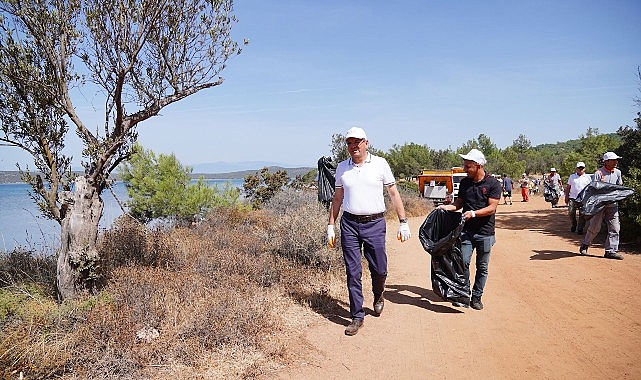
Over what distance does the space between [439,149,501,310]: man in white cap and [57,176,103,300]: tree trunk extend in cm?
436

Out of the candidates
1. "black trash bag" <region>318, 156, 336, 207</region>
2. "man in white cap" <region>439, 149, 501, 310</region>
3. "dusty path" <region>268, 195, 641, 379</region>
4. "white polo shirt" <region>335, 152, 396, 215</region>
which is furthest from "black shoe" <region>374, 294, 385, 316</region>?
"black trash bag" <region>318, 156, 336, 207</region>

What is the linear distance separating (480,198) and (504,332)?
156 cm

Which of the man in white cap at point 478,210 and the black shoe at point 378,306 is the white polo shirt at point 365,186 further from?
the black shoe at point 378,306

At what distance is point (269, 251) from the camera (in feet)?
23.4

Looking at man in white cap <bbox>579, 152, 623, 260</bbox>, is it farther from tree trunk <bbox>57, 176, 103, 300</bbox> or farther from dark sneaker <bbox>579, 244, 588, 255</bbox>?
tree trunk <bbox>57, 176, 103, 300</bbox>

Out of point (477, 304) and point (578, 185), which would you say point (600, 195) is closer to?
point (578, 185)

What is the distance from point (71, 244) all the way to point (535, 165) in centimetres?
6717

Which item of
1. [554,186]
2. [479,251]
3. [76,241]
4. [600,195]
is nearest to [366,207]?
[479,251]

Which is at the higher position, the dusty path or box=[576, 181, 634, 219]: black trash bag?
box=[576, 181, 634, 219]: black trash bag

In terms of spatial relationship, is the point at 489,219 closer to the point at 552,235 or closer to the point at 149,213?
the point at 552,235

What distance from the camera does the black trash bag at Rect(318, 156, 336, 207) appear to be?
10461 mm

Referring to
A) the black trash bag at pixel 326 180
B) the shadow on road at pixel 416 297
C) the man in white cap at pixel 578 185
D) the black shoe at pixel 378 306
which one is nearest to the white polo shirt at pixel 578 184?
the man in white cap at pixel 578 185

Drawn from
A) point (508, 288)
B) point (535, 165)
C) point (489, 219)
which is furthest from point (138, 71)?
point (535, 165)

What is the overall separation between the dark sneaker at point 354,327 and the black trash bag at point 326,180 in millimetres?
5840
